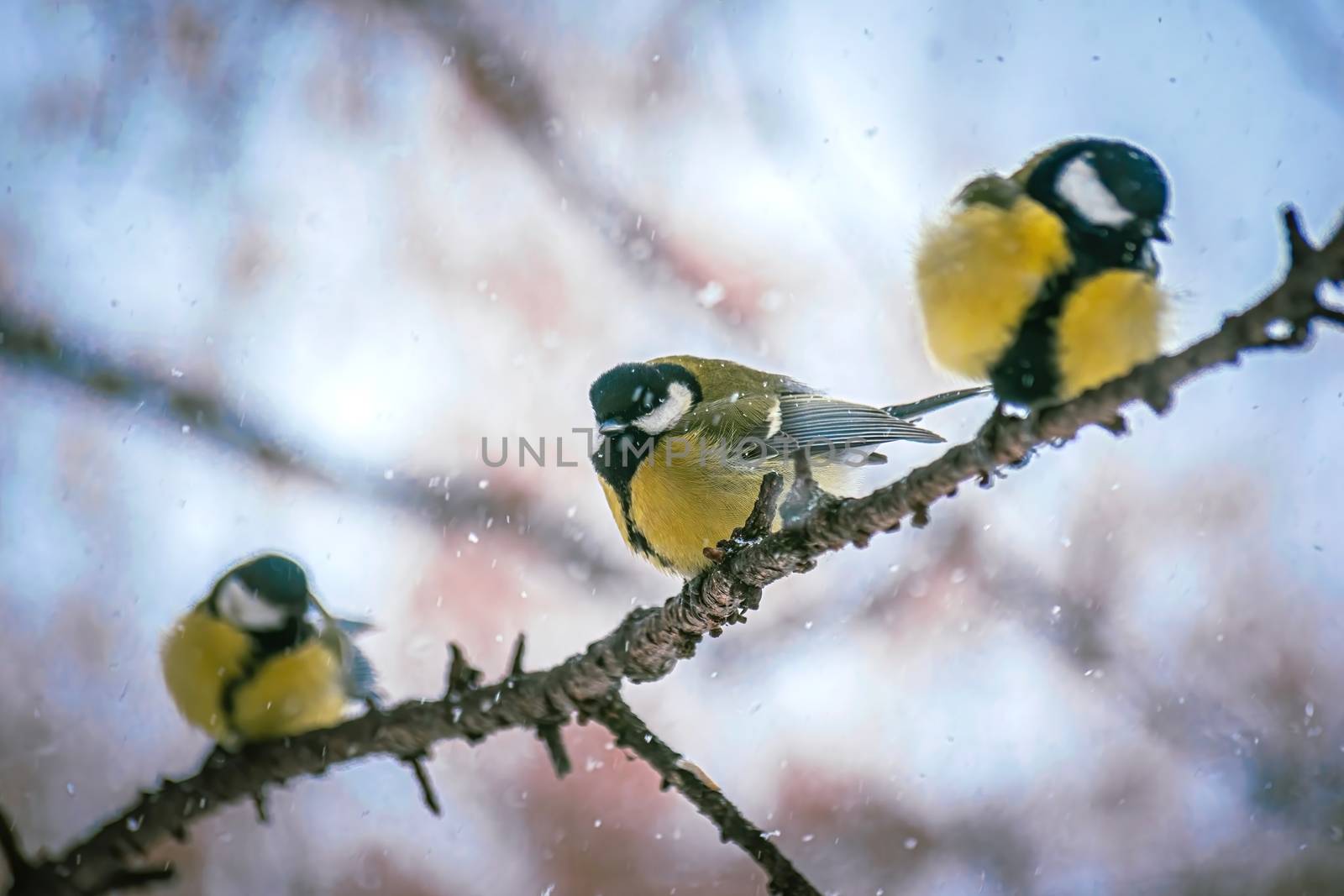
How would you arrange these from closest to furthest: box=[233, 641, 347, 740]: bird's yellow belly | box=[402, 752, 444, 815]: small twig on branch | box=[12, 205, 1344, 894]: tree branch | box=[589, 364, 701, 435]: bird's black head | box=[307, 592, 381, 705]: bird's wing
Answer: box=[12, 205, 1344, 894]: tree branch < box=[402, 752, 444, 815]: small twig on branch < box=[233, 641, 347, 740]: bird's yellow belly < box=[589, 364, 701, 435]: bird's black head < box=[307, 592, 381, 705]: bird's wing

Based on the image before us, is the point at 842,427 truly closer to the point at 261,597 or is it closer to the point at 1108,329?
the point at 1108,329

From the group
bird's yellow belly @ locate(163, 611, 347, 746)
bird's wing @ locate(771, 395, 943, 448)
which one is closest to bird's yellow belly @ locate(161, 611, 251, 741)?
bird's yellow belly @ locate(163, 611, 347, 746)

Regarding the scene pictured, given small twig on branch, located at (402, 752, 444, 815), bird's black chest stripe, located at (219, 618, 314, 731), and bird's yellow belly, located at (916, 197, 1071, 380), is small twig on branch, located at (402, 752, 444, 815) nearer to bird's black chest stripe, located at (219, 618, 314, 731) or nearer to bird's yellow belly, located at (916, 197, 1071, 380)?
bird's black chest stripe, located at (219, 618, 314, 731)

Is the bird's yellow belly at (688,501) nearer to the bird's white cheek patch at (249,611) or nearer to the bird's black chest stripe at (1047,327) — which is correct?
the bird's white cheek patch at (249,611)

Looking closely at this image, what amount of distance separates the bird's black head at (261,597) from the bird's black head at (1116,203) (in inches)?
70.3

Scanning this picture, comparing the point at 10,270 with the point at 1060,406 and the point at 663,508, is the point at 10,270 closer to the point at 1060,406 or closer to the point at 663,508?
the point at 663,508

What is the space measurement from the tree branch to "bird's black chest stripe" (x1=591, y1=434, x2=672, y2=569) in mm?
577

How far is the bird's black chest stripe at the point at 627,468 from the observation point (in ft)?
6.70

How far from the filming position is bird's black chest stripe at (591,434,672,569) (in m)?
2.04

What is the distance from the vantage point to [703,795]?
1209 millimetres

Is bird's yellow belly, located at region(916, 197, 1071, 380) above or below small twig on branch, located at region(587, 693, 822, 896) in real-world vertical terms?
above

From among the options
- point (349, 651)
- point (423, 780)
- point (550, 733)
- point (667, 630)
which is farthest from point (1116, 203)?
point (349, 651)

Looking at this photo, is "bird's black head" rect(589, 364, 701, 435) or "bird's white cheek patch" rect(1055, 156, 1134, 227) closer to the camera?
Answer: "bird's white cheek patch" rect(1055, 156, 1134, 227)

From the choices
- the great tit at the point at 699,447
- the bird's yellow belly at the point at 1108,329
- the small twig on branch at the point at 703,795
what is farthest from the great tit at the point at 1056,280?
the great tit at the point at 699,447
